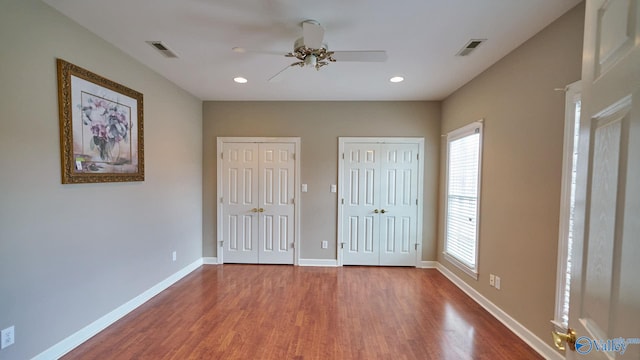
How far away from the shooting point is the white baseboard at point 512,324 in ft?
6.66

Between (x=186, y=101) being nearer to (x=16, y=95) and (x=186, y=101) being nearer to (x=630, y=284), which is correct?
(x=16, y=95)

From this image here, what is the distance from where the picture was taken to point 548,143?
6.73 feet

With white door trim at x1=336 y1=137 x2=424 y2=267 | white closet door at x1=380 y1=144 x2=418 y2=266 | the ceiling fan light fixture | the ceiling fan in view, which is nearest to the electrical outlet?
the ceiling fan

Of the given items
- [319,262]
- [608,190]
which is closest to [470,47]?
[608,190]

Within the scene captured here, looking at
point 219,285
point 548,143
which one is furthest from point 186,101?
point 548,143

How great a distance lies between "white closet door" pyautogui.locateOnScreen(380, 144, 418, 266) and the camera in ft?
13.4

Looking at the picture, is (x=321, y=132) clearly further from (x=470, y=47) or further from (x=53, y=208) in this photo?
(x=53, y=208)

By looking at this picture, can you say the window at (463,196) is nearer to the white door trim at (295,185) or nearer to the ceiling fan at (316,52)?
the ceiling fan at (316,52)

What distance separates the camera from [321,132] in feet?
13.5

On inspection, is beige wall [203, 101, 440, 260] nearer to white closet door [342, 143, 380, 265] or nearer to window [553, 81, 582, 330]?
white closet door [342, 143, 380, 265]

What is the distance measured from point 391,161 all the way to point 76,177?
3.68 m

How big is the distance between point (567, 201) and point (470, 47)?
4.97 feet

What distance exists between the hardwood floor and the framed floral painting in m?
1.44

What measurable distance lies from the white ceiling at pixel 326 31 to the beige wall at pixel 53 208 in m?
0.24
